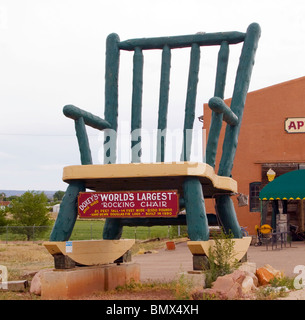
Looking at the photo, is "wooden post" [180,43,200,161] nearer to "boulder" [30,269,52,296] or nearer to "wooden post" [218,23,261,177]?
"wooden post" [218,23,261,177]

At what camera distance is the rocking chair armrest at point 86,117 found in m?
6.25

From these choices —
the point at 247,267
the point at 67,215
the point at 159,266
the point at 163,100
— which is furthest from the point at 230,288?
the point at 159,266

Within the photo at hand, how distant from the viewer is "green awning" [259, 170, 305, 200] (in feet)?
56.1

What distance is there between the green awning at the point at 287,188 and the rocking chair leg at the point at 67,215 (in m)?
11.7

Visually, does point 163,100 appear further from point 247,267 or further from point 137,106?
point 247,267

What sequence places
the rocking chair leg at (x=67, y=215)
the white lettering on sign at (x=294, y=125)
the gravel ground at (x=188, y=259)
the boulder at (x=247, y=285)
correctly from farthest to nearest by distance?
the white lettering on sign at (x=294, y=125) < the gravel ground at (x=188, y=259) < the rocking chair leg at (x=67, y=215) < the boulder at (x=247, y=285)

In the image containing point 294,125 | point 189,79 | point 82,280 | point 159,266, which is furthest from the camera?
point 294,125

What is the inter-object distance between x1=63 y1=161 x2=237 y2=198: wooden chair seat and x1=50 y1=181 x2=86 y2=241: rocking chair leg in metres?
0.13

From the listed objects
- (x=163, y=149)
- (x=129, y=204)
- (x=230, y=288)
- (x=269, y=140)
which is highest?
(x=269, y=140)

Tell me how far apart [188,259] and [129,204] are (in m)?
8.64

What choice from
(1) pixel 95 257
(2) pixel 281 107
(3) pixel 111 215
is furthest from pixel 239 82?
(2) pixel 281 107

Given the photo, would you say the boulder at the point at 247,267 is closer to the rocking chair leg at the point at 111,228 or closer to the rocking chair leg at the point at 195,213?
the rocking chair leg at the point at 195,213

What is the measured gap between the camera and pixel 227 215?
727cm

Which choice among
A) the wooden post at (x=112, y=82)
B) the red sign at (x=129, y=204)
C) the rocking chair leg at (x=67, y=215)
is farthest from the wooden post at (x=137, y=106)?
the rocking chair leg at (x=67, y=215)
